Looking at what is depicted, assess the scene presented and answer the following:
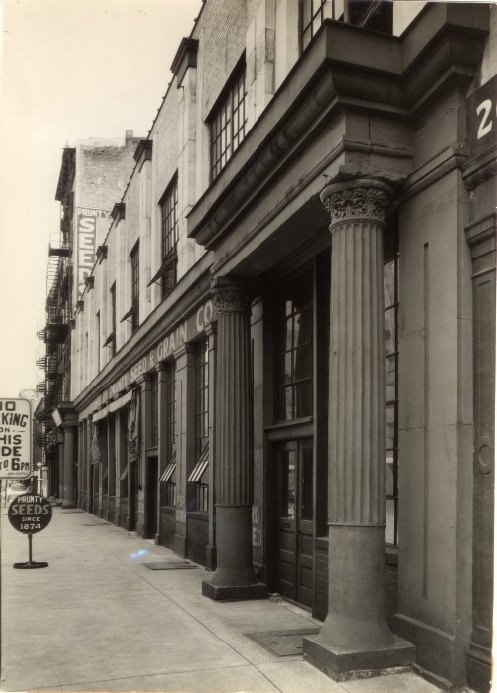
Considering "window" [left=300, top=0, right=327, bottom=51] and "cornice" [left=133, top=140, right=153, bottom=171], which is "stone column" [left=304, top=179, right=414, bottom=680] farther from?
"cornice" [left=133, top=140, right=153, bottom=171]

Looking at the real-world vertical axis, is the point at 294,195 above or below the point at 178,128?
below

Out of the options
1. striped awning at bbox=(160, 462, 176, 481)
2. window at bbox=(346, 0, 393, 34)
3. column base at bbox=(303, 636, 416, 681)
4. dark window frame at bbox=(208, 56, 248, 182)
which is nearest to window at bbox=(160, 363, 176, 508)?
striped awning at bbox=(160, 462, 176, 481)

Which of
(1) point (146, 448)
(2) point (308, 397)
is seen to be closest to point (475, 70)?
(2) point (308, 397)

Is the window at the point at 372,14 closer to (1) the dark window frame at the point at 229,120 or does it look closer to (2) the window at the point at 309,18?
(2) the window at the point at 309,18

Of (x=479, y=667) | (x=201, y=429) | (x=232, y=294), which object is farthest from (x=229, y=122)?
(x=479, y=667)

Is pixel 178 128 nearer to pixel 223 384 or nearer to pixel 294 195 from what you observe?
pixel 223 384

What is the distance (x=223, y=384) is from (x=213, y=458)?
10.5ft

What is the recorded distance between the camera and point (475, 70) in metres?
7.51

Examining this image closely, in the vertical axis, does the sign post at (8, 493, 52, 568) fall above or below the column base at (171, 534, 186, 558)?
above

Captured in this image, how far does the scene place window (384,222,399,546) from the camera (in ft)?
29.0

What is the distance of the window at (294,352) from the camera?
11.8m

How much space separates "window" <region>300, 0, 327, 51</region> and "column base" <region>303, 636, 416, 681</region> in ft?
26.4

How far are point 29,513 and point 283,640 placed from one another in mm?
7375

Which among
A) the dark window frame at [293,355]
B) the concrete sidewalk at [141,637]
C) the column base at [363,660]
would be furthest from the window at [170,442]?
the column base at [363,660]
